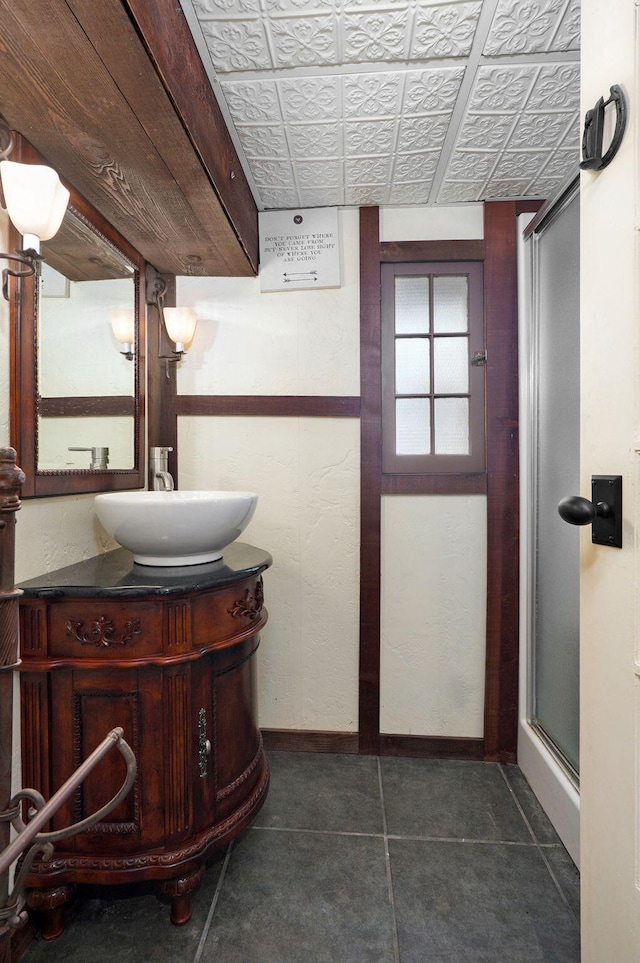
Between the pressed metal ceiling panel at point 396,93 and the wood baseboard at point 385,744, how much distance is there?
228 cm

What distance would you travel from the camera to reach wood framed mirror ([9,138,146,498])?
1256 mm

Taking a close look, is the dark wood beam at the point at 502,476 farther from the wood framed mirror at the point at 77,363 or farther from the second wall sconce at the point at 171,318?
the wood framed mirror at the point at 77,363

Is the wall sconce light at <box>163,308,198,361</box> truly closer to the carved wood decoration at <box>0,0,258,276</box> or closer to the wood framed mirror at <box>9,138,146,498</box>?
the wood framed mirror at <box>9,138,146,498</box>

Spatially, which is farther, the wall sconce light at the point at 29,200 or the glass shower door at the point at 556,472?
the glass shower door at the point at 556,472

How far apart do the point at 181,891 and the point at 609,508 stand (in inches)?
55.3

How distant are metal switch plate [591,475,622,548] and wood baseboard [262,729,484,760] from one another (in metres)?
1.50

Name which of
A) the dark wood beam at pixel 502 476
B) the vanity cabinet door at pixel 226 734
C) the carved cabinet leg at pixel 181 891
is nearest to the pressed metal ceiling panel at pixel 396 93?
the dark wood beam at pixel 502 476

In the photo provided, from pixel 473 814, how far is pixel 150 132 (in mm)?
2328

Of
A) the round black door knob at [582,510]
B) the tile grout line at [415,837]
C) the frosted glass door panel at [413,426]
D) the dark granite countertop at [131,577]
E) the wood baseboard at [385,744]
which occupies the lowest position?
the tile grout line at [415,837]

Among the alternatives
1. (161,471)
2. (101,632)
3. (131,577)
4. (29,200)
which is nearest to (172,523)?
(131,577)

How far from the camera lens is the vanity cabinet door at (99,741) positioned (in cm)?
117

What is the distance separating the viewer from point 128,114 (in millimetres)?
1119

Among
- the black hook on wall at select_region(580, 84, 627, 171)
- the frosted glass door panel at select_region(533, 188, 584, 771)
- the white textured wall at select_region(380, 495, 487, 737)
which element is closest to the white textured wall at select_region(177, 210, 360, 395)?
the white textured wall at select_region(380, 495, 487, 737)

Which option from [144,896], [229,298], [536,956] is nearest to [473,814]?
[536,956]
